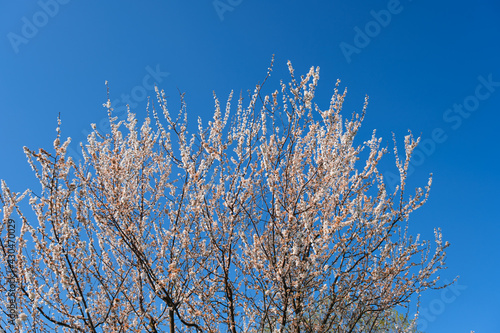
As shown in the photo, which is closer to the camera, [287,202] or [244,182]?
[244,182]

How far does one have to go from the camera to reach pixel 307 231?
4016 mm

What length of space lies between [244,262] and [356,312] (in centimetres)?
148

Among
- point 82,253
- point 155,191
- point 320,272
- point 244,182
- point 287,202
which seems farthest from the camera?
point 155,191

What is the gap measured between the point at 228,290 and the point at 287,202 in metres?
1.26

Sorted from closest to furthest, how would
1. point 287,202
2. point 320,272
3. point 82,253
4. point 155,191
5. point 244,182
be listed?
point 82,253, point 320,272, point 244,182, point 287,202, point 155,191

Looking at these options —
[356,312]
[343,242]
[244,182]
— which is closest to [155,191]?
[244,182]

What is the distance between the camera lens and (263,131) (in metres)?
4.16

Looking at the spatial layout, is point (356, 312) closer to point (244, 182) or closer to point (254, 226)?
point (254, 226)

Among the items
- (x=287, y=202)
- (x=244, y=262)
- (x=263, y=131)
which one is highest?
(x=263, y=131)

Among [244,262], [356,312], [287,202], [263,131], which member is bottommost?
[356,312]

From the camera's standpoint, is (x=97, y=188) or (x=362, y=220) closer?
(x=362, y=220)

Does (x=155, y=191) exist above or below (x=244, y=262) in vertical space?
above

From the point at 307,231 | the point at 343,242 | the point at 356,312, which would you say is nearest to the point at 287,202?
the point at 307,231

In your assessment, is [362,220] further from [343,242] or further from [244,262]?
[244,262]
